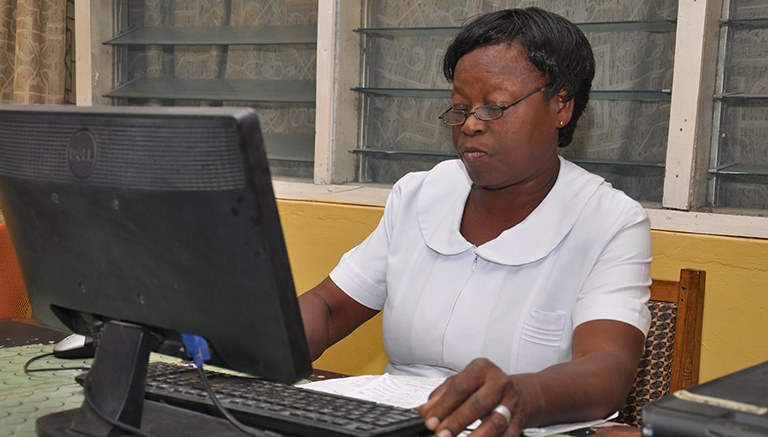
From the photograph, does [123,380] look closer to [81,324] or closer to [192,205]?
[81,324]

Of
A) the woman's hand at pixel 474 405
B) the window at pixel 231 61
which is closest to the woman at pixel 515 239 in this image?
the woman's hand at pixel 474 405

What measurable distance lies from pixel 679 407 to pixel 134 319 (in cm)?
57

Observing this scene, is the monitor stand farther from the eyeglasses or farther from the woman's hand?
the eyeglasses

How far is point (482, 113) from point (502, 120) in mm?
38

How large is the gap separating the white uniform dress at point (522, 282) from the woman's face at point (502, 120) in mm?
98

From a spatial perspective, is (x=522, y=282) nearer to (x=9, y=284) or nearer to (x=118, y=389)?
(x=118, y=389)

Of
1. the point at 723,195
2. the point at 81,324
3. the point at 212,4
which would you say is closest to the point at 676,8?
the point at 723,195

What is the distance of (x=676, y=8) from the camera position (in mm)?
2592

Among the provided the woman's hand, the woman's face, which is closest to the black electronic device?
the woman's hand

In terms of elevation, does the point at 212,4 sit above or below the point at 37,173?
above

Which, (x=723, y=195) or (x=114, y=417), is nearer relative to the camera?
(x=114, y=417)

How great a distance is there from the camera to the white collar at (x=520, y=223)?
1628 mm

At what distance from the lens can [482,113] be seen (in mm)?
1619

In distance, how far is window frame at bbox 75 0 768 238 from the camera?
92.1 inches
